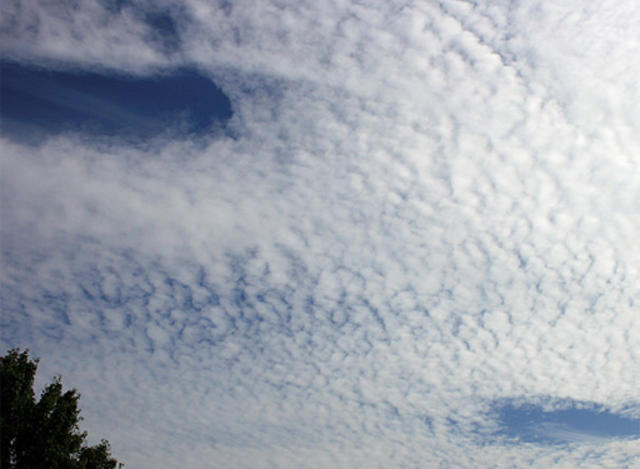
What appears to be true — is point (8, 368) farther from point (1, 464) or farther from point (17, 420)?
point (1, 464)

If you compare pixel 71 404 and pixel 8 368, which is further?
pixel 71 404

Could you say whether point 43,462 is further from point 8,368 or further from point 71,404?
point 8,368

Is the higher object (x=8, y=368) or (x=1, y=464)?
(x=8, y=368)

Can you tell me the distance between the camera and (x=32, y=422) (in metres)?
22.2

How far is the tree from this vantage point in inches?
850

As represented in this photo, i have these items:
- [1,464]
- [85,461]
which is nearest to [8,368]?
[1,464]

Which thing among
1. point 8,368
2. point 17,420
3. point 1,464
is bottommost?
point 1,464

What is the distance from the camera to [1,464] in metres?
20.8

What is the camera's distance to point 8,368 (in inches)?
854

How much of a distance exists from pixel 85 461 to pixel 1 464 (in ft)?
12.9

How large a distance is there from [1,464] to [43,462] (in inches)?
66.0

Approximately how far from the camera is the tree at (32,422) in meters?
21.6

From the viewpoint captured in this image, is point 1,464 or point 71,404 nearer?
point 1,464

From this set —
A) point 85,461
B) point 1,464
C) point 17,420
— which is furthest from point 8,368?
point 85,461
